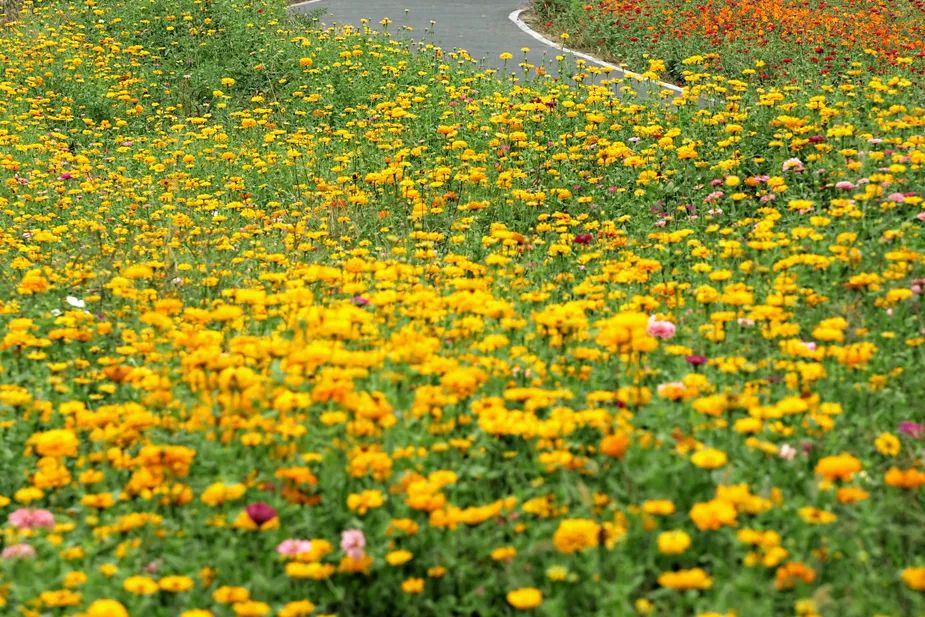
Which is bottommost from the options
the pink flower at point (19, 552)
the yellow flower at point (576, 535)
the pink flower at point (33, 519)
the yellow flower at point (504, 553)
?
the pink flower at point (33, 519)

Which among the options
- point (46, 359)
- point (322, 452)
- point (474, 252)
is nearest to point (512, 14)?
point (474, 252)

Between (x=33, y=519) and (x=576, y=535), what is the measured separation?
1830 mm

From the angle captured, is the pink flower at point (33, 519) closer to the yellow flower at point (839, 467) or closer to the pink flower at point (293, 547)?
the pink flower at point (293, 547)

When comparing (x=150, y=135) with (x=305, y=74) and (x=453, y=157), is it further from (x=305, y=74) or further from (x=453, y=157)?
(x=453, y=157)

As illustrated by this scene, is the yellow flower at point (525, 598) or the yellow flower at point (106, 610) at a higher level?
the yellow flower at point (525, 598)

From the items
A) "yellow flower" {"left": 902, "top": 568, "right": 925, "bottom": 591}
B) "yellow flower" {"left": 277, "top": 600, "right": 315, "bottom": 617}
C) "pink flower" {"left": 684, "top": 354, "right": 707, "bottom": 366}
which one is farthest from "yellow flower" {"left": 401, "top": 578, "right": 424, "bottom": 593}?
"pink flower" {"left": 684, "top": 354, "right": 707, "bottom": 366}

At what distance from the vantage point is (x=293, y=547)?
3441 millimetres

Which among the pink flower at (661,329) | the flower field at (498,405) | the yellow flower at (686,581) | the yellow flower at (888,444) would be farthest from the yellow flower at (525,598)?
the pink flower at (661,329)

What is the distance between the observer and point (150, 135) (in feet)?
37.5

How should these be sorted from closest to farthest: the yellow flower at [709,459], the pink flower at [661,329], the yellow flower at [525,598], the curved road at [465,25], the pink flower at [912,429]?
the yellow flower at [525,598], the yellow flower at [709,459], the pink flower at [912,429], the pink flower at [661,329], the curved road at [465,25]

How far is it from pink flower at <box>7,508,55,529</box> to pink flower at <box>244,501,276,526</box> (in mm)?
773

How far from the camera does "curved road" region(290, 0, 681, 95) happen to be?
1538 cm

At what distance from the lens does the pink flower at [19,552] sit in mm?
3537

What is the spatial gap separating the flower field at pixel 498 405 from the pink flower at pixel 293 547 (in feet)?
0.04
